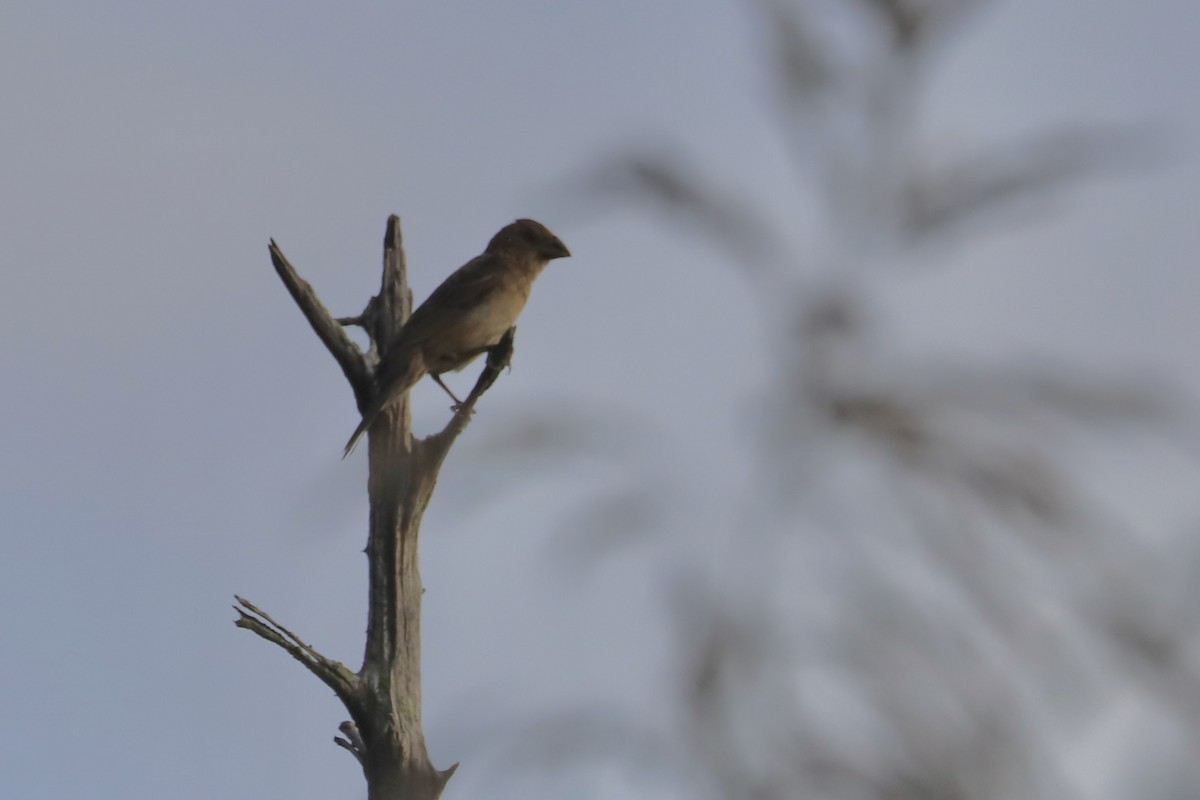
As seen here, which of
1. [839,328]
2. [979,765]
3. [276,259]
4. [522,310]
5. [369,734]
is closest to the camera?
[979,765]

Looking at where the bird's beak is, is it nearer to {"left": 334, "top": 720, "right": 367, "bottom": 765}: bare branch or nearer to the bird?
the bird

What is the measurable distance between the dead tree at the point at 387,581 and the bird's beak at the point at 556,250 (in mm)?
1105

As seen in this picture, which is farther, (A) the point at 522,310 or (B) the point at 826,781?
(A) the point at 522,310

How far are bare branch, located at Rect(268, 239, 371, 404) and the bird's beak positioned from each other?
5.43ft

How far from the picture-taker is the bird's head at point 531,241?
23.5ft

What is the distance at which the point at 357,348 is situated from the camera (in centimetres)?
592

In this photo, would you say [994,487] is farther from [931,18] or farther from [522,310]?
[522,310]

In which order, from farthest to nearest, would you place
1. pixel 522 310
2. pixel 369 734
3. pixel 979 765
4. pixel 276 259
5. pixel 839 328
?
pixel 522 310, pixel 276 259, pixel 369 734, pixel 839 328, pixel 979 765

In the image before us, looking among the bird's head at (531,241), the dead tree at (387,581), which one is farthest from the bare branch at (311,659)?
the bird's head at (531,241)

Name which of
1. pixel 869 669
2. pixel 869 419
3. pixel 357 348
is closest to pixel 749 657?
pixel 869 669

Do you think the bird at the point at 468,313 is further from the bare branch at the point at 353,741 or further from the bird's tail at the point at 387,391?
the bare branch at the point at 353,741

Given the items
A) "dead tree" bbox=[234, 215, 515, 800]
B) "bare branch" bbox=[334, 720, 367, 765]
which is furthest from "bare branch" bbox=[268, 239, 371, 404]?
"bare branch" bbox=[334, 720, 367, 765]

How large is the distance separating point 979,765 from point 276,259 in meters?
5.32

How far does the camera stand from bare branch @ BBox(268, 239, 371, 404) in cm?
581
